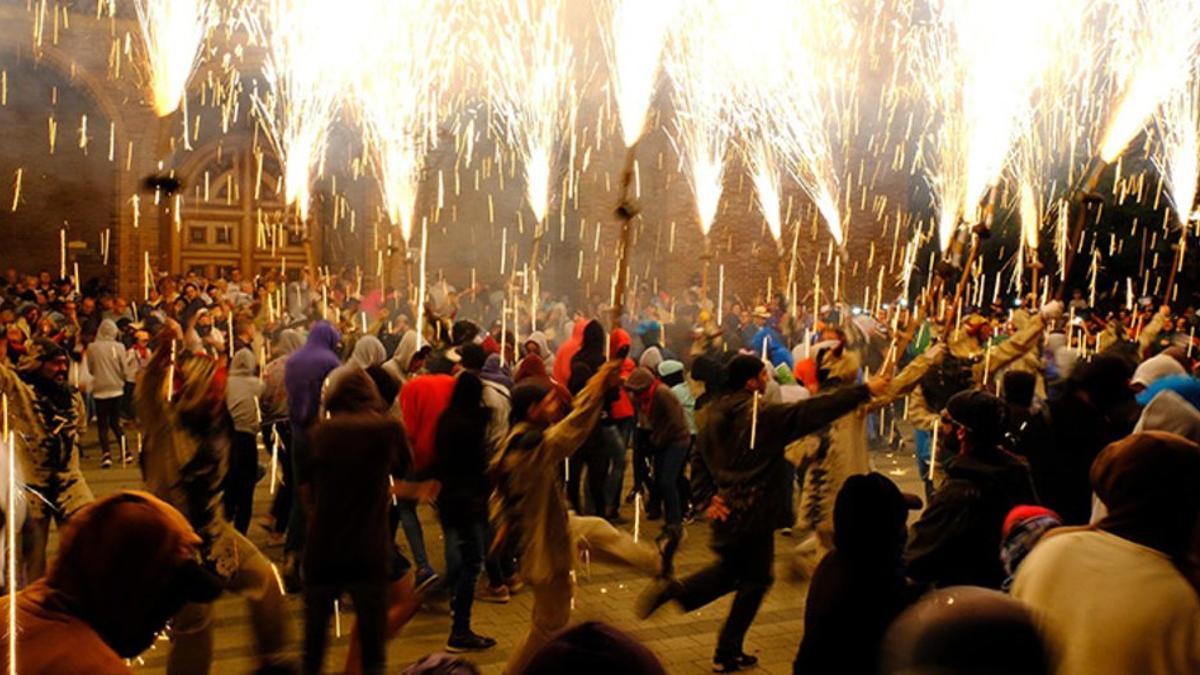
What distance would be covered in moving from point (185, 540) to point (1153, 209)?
88.2ft

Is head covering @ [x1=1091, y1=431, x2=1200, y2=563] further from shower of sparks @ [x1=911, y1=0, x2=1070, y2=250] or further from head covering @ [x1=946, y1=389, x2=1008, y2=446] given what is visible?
shower of sparks @ [x1=911, y1=0, x2=1070, y2=250]

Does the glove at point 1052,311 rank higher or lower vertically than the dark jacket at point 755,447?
higher

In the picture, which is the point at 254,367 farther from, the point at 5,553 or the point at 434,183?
the point at 434,183

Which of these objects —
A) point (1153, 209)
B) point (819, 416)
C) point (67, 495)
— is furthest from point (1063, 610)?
point (1153, 209)

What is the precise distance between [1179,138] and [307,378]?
21.2 m

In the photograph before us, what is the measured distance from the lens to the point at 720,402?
6.00m

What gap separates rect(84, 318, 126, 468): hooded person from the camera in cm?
1205

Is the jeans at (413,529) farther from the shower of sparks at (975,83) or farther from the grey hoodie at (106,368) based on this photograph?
the shower of sparks at (975,83)

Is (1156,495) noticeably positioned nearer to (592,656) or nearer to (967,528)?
(967,528)

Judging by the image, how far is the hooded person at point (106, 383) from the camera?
1205 centimetres

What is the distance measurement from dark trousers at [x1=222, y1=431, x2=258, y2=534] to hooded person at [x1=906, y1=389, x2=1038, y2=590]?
492 centimetres

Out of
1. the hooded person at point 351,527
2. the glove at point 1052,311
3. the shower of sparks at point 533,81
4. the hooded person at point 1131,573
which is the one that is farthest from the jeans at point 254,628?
the shower of sparks at point 533,81

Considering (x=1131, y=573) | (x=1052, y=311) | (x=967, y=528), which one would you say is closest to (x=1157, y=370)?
(x=1052, y=311)

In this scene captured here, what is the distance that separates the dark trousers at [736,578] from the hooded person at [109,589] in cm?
330
